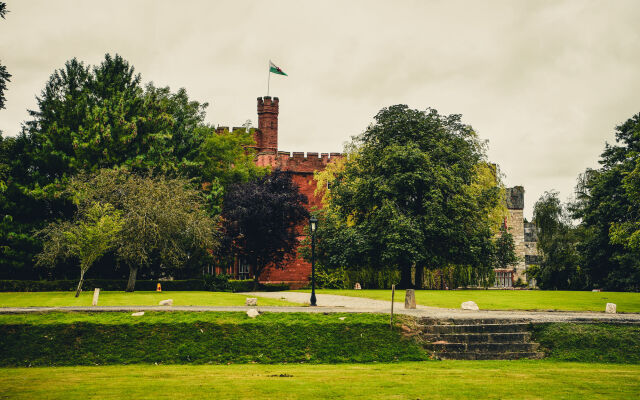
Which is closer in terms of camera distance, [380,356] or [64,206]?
[380,356]

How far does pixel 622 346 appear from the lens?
13.8m

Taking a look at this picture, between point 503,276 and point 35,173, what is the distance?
4502cm

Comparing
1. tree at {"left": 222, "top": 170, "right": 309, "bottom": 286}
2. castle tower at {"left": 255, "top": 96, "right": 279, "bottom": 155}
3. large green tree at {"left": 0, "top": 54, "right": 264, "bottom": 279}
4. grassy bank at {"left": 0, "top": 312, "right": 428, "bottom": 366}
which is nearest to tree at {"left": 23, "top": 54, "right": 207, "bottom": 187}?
large green tree at {"left": 0, "top": 54, "right": 264, "bottom": 279}

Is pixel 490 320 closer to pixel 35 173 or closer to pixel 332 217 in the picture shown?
pixel 332 217

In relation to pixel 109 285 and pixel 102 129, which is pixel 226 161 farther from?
pixel 109 285

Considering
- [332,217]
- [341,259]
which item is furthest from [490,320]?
[332,217]

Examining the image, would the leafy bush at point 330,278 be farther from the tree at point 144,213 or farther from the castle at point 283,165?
the tree at point 144,213

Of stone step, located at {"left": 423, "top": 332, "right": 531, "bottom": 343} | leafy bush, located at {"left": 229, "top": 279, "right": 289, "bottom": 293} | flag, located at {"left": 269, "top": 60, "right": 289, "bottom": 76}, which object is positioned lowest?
leafy bush, located at {"left": 229, "top": 279, "right": 289, "bottom": 293}

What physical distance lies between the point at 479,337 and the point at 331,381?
607 cm

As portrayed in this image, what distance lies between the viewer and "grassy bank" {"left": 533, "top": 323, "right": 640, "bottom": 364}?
44.1 ft

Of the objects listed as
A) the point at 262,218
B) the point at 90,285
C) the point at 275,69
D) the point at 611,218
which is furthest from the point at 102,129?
the point at 611,218

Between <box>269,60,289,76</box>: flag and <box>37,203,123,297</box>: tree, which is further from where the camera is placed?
<box>269,60,289,76</box>: flag

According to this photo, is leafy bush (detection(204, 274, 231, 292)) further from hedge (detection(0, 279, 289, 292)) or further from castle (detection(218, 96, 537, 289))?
castle (detection(218, 96, 537, 289))

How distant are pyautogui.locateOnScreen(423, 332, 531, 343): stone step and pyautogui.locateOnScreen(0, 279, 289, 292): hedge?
2210 centimetres
